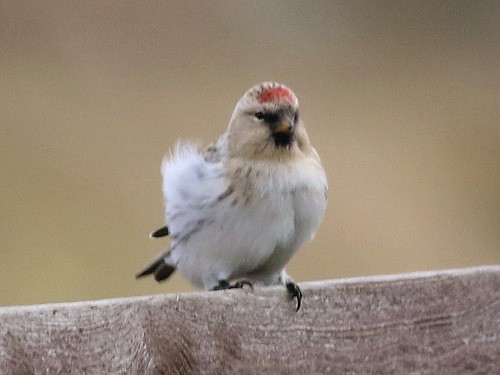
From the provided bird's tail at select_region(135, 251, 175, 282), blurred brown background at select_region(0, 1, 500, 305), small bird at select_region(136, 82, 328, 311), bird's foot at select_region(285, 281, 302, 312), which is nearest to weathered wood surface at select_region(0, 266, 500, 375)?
bird's foot at select_region(285, 281, 302, 312)

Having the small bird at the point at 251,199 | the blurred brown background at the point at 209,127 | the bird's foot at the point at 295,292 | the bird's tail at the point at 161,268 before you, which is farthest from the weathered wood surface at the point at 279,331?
A: the blurred brown background at the point at 209,127

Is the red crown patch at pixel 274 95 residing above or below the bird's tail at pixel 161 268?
above

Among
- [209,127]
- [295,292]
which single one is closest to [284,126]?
[295,292]

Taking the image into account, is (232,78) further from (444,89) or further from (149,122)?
(444,89)

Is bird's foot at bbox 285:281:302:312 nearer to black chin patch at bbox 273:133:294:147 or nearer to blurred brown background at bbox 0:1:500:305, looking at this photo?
black chin patch at bbox 273:133:294:147

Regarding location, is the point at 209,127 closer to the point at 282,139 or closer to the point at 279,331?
the point at 282,139

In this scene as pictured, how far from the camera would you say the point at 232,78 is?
328cm

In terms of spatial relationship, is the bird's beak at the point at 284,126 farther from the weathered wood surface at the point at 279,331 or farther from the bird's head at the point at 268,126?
the weathered wood surface at the point at 279,331

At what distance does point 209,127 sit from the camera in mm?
3143

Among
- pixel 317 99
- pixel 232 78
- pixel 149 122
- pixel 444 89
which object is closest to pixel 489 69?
pixel 444 89

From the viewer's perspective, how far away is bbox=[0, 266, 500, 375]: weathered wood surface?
1181 mm

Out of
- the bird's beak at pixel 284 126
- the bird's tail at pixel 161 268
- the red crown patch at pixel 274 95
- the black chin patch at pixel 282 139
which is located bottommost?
the bird's tail at pixel 161 268

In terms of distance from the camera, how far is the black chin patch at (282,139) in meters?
1.92

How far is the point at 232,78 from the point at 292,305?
6.60ft
